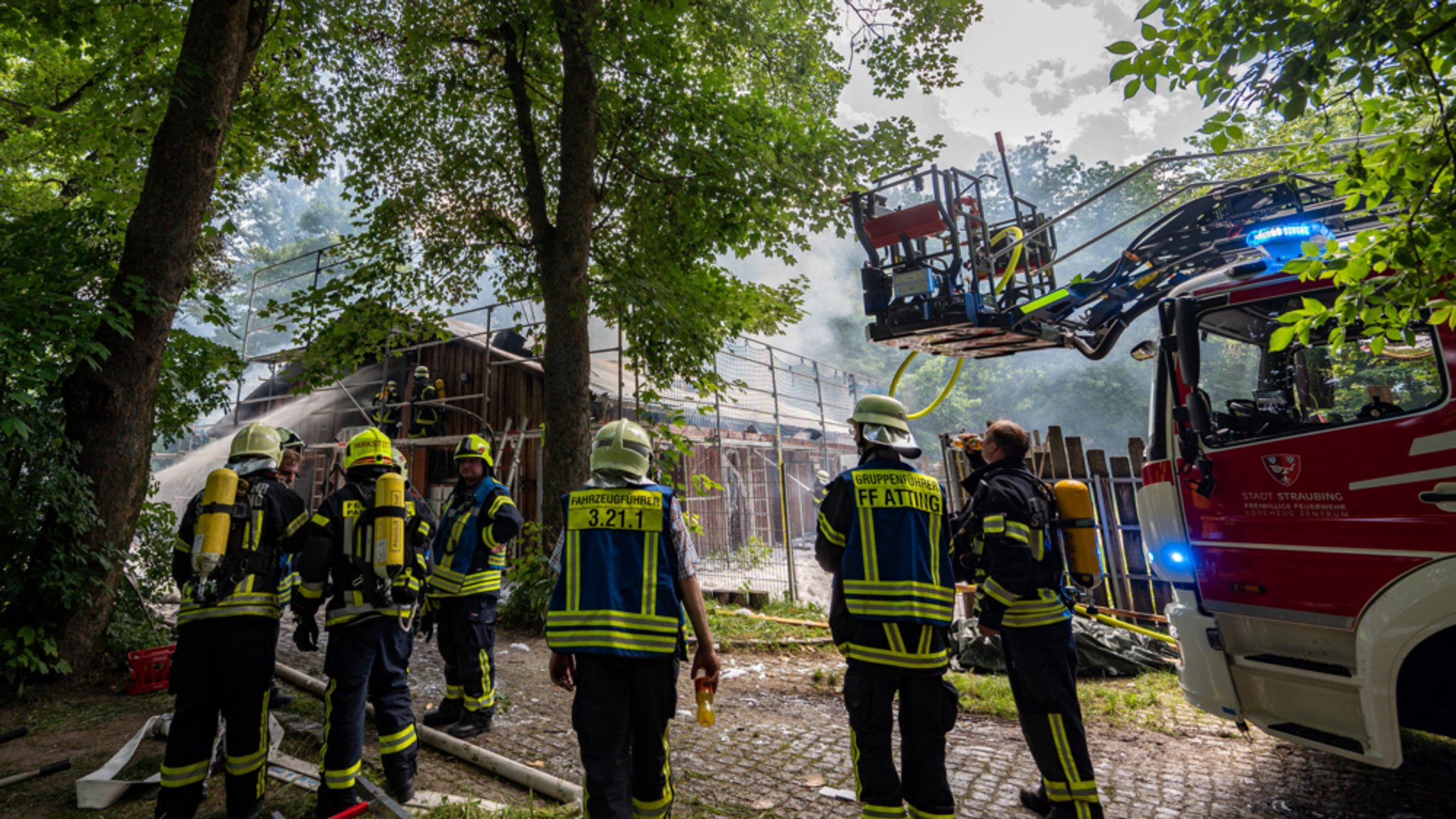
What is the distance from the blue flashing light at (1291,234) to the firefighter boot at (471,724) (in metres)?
6.25

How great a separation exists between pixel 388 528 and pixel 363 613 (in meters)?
0.50

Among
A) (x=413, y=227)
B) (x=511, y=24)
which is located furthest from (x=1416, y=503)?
(x=413, y=227)

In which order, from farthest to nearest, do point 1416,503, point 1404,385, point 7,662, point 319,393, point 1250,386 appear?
point 319,393, point 7,662, point 1250,386, point 1404,385, point 1416,503

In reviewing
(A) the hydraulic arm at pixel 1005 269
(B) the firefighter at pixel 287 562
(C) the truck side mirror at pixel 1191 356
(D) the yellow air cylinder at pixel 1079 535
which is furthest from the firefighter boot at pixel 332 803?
(A) the hydraulic arm at pixel 1005 269

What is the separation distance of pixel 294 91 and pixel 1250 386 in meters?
11.4

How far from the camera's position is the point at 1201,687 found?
150 inches

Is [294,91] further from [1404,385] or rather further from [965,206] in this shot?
[1404,385]

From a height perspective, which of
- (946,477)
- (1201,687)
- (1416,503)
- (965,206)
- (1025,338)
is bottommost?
(1201,687)

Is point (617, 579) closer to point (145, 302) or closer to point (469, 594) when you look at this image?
point (469, 594)

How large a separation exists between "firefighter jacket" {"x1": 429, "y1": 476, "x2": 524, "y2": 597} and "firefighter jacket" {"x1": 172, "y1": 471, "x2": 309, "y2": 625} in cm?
124

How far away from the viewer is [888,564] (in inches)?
121

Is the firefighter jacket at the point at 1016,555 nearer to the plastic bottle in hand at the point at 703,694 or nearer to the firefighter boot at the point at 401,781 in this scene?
the plastic bottle in hand at the point at 703,694

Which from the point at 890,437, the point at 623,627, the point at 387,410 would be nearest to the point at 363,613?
the point at 623,627

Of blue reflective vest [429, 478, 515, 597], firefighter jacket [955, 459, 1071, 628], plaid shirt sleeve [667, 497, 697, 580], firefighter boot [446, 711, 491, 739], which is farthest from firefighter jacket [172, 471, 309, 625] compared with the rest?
firefighter jacket [955, 459, 1071, 628]
